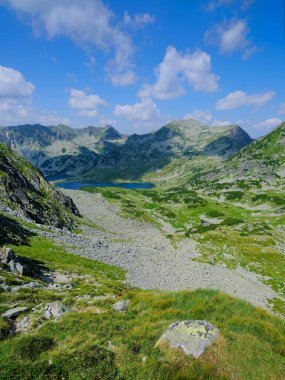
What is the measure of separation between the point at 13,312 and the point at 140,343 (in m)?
7.88

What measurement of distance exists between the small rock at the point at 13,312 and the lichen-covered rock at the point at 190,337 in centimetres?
859

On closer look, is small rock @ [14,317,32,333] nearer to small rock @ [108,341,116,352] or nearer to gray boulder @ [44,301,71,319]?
gray boulder @ [44,301,71,319]

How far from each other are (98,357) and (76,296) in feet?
37.6

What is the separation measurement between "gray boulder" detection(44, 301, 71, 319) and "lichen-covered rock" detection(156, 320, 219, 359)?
685cm

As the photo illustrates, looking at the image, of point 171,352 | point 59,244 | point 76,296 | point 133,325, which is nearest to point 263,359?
point 171,352

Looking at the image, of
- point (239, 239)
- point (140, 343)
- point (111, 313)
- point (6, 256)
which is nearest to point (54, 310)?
point (111, 313)

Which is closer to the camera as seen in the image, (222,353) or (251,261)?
(222,353)

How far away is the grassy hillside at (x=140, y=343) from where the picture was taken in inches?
422

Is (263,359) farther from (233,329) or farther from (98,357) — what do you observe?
(98,357)

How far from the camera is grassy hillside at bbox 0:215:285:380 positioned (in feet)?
35.1

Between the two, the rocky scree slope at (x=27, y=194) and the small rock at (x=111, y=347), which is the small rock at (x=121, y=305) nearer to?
the small rock at (x=111, y=347)

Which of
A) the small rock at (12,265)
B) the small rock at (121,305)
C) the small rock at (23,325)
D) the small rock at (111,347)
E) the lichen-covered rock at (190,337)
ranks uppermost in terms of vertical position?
the lichen-covered rock at (190,337)

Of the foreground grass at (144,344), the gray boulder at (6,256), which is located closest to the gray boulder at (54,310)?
the foreground grass at (144,344)

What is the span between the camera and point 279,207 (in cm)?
17938
